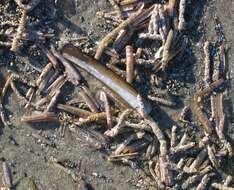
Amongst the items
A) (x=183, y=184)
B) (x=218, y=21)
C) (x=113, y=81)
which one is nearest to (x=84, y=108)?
(x=113, y=81)

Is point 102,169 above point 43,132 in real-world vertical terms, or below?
below

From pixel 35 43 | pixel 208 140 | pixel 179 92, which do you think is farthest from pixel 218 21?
pixel 35 43

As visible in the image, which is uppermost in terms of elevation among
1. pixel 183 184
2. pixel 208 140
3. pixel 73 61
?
pixel 73 61

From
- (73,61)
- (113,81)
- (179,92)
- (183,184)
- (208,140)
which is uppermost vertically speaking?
(73,61)

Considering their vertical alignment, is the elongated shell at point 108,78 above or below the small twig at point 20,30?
below

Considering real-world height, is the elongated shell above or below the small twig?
below

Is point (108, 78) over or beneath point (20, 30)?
beneath

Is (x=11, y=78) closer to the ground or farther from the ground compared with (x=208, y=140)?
farther from the ground

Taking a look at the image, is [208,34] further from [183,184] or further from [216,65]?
[183,184]

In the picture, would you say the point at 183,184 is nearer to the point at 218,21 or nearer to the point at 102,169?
the point at 102,169
